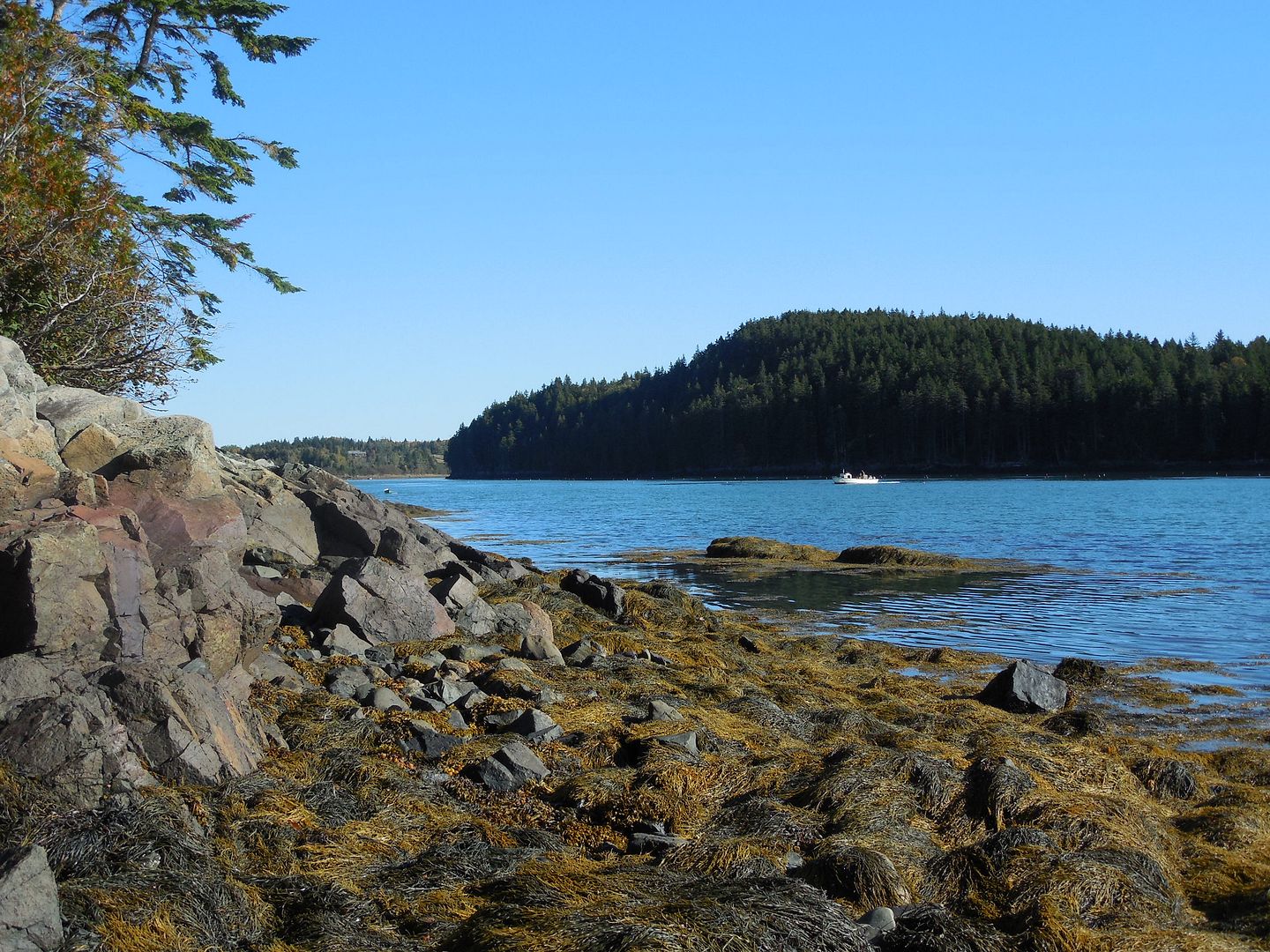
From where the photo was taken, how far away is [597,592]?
16.8 m

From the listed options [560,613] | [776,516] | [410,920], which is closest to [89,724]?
[410,920]

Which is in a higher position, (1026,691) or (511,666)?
(511,666)

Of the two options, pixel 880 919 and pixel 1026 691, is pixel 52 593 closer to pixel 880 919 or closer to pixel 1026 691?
pixel 880 919

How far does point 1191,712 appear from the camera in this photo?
11430 mm

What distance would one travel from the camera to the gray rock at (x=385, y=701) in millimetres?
8508

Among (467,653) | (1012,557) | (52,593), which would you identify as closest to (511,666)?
(467,653)

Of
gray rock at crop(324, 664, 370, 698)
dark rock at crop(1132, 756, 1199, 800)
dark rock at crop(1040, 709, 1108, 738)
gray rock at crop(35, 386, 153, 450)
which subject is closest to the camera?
dark rock at crop(1132, 756, 1199, 800)

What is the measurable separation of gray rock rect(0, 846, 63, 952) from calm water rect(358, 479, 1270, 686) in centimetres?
1397

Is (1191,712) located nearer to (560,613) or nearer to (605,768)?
(605,768)

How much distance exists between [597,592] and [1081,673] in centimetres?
768

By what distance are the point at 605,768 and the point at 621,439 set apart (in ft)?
608

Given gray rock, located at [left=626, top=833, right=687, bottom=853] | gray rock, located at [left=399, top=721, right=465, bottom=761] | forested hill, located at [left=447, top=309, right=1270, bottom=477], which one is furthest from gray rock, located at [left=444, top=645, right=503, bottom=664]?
forested hill, located at [left=447, top=309, right=1270, bottom=477]

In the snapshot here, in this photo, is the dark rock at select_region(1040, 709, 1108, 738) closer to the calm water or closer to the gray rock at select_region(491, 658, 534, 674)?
the calm water

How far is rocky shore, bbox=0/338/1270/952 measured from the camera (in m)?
4.95
